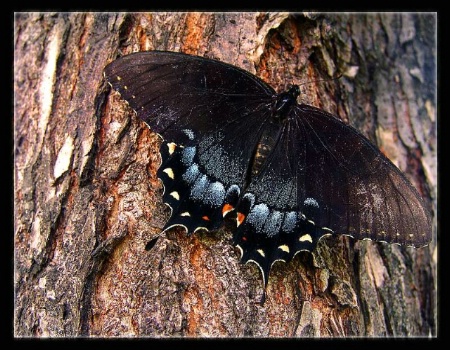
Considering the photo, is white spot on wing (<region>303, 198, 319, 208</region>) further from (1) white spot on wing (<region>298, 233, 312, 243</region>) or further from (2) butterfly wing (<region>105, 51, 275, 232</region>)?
(2) butterfly wing (<region>105, 51, 275, 232</region>)

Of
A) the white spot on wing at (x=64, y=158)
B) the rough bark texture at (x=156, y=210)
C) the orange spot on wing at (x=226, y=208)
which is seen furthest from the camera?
the white spot on wing at (x=64, y=158)

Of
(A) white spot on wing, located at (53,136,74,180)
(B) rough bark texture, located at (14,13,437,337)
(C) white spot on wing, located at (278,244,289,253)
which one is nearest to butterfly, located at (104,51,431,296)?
(C) white spot on wing, located at (278,244,289,253)

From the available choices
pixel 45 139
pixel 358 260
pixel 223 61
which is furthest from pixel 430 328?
pixel 45 139

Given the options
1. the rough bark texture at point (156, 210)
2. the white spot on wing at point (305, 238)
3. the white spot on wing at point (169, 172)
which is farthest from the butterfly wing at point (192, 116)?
the white spot on wing at point (305, 238)

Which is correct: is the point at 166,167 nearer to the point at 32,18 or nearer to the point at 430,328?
the point at 32,18

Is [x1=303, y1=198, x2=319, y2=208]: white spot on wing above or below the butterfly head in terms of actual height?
below

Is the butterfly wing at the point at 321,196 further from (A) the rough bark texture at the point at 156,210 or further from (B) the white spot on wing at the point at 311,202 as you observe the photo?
(A) the rough bark texture at the point at 156,210
